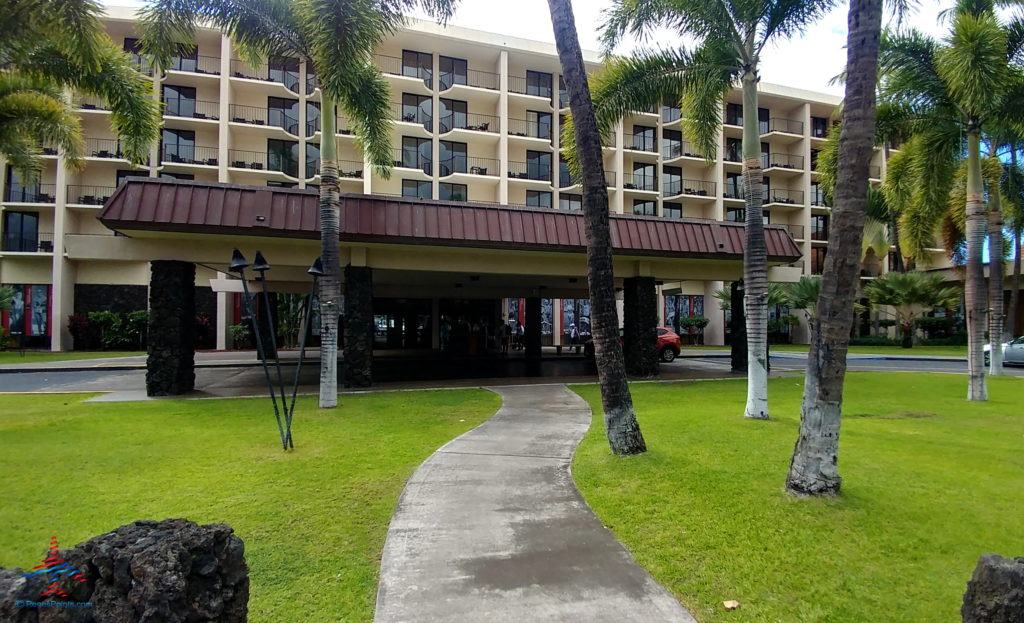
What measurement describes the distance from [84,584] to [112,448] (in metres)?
6.20

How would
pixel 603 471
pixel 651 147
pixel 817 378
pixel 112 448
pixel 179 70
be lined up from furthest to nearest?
pixel 651 147 → pixel 179 70 → pixel 112 448 → pixel 603 471 → pixel 817 378

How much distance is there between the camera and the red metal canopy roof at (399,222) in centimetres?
1127

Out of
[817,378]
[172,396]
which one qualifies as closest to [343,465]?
[817,378]

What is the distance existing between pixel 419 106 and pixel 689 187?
66.7 feet

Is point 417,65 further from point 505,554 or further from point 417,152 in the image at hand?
point 505,554

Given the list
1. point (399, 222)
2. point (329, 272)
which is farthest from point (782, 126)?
point (329, 272)

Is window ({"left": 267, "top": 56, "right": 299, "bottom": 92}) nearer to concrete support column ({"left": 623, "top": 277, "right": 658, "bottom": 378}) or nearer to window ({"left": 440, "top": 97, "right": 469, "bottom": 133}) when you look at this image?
window ({"left": 440, "top": 97, "right": 469, "bottom": 133})

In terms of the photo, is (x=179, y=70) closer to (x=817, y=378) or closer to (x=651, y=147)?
(x=651, y=147)

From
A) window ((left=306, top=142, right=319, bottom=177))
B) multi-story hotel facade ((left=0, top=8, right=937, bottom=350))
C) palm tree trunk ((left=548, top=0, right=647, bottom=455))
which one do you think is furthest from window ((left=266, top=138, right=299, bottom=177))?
palm tree trunk ((left=548, top=0, right=647, bottom=455))

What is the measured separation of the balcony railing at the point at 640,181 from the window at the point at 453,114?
1209 centimetres

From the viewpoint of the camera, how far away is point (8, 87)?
42.4ft

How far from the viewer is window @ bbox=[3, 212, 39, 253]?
101 ft

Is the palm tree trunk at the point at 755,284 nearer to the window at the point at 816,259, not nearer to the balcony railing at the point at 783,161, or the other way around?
the balcony railing at the point at 783,161

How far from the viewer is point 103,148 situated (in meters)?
31.4
